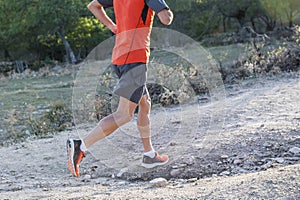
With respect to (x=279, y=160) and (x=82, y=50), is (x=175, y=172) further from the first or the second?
(x=82, y=50)

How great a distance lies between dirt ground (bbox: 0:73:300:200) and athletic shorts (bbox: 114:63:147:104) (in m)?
0.70

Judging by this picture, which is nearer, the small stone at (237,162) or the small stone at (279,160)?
the small stone at (279,160)

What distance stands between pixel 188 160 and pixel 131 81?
92 cm

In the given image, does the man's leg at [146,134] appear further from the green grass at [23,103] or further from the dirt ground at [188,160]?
the green grass at [23,103]

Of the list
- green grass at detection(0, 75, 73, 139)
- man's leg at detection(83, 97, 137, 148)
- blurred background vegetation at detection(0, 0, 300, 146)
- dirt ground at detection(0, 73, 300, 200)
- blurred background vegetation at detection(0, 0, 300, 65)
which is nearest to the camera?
dirt ground at detection(0, 73, 300, 200)

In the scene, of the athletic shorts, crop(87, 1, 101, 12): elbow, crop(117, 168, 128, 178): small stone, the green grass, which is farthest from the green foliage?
the athletic shorts

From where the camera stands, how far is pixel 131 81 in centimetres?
352

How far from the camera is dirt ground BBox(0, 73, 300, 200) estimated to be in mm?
3092

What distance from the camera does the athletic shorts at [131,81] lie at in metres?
3.52

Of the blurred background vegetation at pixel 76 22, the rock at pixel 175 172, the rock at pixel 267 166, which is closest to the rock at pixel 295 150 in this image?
the rock at pixel 267 166

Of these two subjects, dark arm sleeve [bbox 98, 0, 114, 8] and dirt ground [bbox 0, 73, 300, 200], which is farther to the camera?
dark arm sleeve [bbox 98, 0, 114, 8]

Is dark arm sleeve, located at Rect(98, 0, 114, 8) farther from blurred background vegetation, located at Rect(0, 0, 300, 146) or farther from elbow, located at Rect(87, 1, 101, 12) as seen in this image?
blurred background vegetation, located at Rect(0, 0, 300, 146)

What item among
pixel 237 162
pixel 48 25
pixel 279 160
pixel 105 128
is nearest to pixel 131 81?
pixel 105 128

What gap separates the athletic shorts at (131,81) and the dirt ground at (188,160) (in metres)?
0.70
